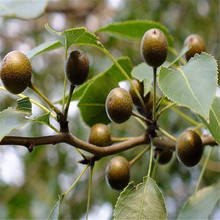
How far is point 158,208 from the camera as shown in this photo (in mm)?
1180

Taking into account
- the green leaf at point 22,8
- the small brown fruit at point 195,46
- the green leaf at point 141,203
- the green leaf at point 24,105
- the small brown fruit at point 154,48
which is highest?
the green leaf at point 22,8

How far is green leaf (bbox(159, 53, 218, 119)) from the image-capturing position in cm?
100

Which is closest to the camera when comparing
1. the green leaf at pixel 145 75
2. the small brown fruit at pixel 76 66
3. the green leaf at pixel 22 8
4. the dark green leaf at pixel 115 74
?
the small brown fruit at pixel 76 66

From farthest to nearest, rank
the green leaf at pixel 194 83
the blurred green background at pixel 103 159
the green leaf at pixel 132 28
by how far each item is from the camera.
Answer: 1. the blurred green background at pixel 103 159
2. the green leaf at pixel 132 28
3. the green leaf at pixel 194 83

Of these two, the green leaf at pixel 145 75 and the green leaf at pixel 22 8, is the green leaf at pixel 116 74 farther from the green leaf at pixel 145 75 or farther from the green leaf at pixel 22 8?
the green leaf at pixel 22 8

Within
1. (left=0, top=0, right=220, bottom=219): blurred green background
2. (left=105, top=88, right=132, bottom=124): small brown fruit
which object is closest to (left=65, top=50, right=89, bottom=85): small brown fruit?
(left=105, top=88, right=132, bottom=124): small brown fruit

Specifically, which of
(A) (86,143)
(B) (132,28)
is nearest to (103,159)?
(B) (132,28)

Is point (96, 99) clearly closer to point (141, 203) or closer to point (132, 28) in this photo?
point (132, 28)

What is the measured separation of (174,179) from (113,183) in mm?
1864

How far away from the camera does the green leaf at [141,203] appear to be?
45.7 inches

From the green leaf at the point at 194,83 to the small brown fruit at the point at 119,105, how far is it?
0.13 meters

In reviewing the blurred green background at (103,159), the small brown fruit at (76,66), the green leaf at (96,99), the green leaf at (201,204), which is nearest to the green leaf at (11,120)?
the small brown fruit at (76,66)

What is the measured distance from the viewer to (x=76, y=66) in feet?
3.95

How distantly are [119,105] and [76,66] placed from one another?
0.55 feet
